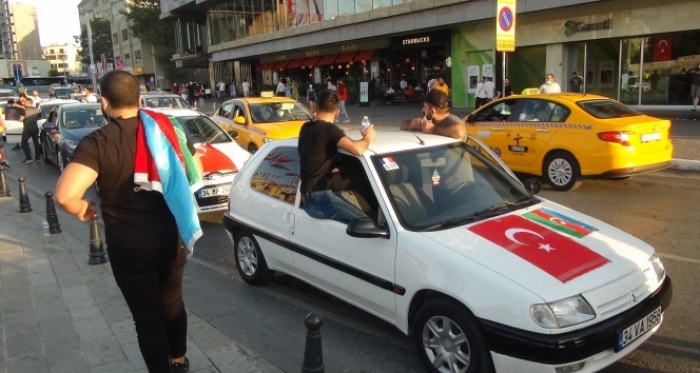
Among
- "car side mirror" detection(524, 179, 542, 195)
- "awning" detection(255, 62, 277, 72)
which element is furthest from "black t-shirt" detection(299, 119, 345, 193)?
"awning" detection(255, 62, 277, 72)

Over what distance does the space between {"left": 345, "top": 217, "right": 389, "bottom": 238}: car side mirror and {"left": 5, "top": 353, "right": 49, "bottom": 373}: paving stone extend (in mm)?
2306

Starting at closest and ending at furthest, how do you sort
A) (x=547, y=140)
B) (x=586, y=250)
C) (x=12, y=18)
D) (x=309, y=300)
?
(x=586, y=250) < (x=309, y=300) < (x=547, y=140) < (x=12, y=18)

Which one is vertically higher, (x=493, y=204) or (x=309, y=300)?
(x=493, y=204)

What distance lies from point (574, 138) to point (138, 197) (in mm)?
7598

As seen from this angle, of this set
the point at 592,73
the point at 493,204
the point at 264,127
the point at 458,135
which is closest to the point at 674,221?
the point at 458,135

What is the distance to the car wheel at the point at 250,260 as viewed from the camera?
5.32m

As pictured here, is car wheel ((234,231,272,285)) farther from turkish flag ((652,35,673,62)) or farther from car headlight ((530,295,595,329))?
turkish flag ((652,35,673,62))

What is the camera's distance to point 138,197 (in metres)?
2.93

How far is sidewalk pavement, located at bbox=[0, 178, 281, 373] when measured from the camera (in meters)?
3.90

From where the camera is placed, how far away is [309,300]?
16.9ft

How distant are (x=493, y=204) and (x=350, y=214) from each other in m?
1.07

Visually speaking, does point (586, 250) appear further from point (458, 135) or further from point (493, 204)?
point (458, 135)

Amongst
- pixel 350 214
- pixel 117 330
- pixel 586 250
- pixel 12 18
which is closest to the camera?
pixel 586 250

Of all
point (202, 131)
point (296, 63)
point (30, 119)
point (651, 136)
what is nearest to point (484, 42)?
point (651, 136)
